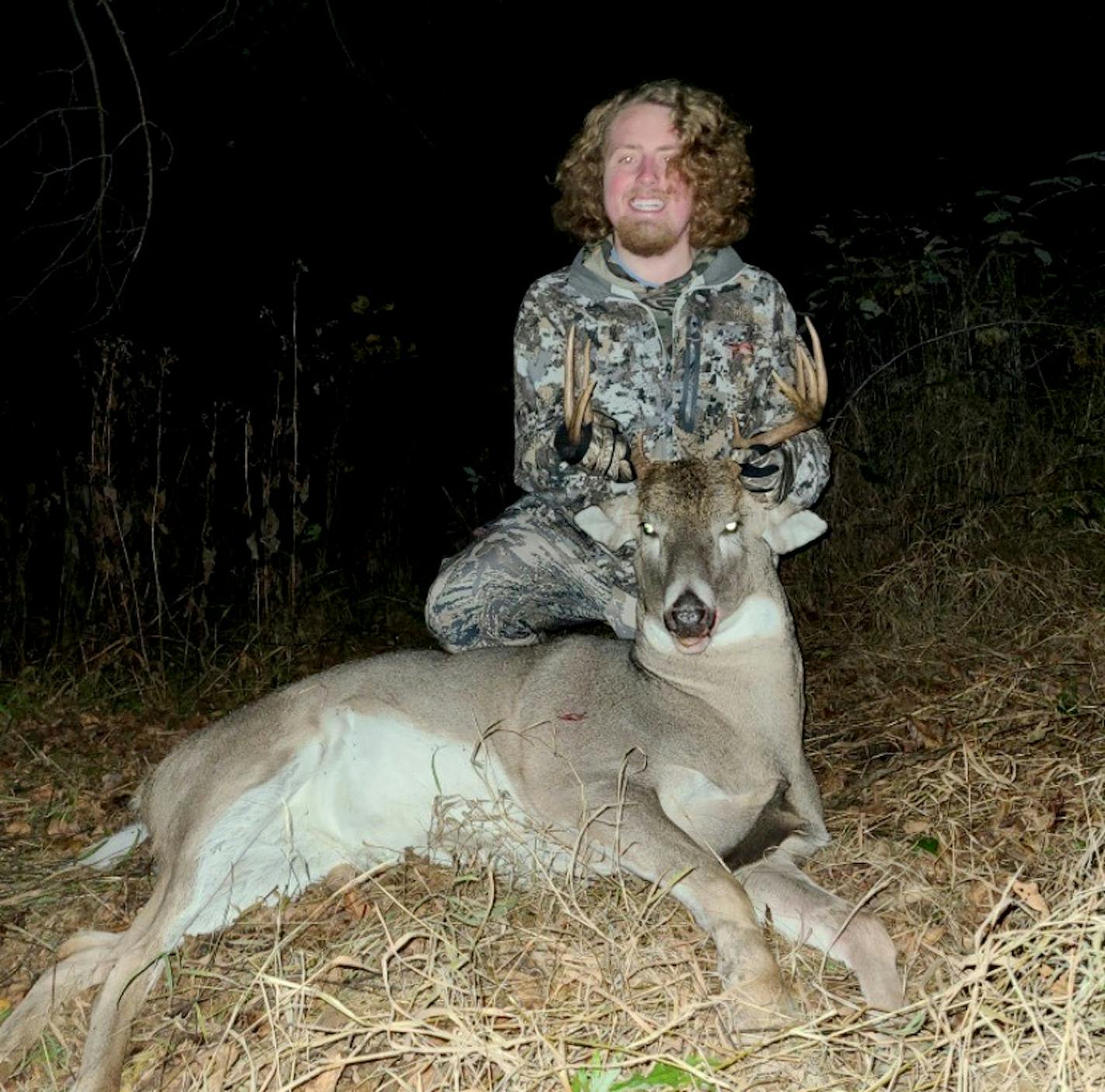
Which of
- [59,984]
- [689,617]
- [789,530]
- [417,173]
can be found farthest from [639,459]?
[417,173]

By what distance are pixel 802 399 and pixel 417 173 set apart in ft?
34.6

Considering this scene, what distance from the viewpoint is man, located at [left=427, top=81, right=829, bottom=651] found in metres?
4.57

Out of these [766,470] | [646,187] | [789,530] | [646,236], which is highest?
[646,187]

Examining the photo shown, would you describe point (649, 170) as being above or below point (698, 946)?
above

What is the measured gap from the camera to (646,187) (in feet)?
15.1

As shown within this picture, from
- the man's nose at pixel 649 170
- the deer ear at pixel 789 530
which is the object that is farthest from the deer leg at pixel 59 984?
the man's nose at pixel 649 170

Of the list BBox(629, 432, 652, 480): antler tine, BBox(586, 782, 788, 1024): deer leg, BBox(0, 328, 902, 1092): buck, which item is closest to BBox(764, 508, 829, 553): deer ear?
BBox(0, 328, 902, 1092): buck

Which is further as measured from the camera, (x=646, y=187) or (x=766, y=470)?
(x=646, y=187)

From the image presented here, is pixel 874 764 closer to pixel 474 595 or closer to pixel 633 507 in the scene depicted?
pixel 633 507

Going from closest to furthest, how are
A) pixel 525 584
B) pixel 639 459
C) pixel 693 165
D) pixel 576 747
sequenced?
pixel 576 747 < pixel 639 459 < pixel 525 584 < pixel 693 165

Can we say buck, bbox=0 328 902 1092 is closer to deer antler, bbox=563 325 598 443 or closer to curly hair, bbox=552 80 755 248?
deer antler, bbox=563 325 598 443

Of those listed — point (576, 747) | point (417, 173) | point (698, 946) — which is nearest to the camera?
point (698, 946)

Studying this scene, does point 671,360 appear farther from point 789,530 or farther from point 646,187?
point 789,530

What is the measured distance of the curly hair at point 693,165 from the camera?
4.73 metres
